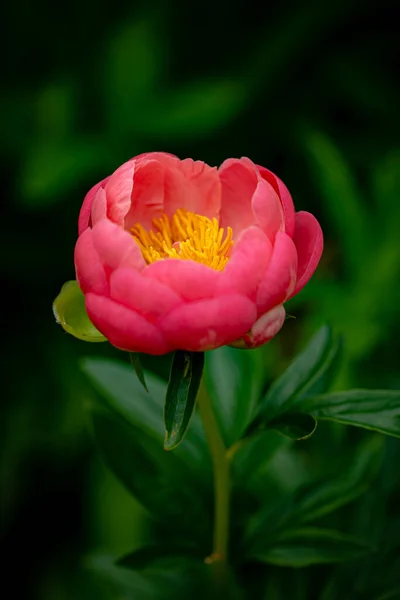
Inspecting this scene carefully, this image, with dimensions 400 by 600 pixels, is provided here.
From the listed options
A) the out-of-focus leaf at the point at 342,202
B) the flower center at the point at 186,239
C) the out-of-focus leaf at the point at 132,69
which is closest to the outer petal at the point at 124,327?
the flower center at the point at 186,239

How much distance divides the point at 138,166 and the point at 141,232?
0.07m

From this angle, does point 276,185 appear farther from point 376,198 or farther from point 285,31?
point 285,31

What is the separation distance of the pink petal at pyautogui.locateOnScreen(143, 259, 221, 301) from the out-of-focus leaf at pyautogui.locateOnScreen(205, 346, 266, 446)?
29 centimetres

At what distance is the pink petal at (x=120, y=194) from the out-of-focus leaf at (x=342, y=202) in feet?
3.16

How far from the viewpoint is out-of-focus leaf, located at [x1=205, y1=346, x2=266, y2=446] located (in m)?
0.88

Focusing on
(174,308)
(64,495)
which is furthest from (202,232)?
(64,495)

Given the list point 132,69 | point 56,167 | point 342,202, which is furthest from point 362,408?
point 132,69

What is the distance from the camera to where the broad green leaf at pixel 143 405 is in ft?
2.95

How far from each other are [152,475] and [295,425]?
236 millimetres

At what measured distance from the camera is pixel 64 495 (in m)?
1.67

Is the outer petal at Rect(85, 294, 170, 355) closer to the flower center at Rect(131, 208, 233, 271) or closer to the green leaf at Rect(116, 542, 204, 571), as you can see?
the flower center at Rect(131, 208, 233, 271)

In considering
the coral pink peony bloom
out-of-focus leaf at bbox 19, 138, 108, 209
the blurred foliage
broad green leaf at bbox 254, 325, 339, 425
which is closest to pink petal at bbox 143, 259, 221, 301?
the coral pink peony bloom

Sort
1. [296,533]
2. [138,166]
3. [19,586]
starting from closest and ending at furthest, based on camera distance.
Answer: [138,166]
[296,533]
[19,586]

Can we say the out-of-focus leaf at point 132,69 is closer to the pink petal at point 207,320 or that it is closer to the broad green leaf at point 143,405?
the broad green leaf at point 143,405
